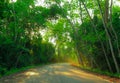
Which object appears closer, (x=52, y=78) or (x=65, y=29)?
(x=52, y=78)

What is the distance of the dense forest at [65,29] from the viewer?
87.8 feet

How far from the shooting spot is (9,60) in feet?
110

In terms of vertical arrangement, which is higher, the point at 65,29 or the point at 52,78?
the point at 65,29

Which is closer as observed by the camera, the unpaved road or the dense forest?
the unpaved road

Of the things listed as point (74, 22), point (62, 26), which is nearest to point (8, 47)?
point (74, 22)

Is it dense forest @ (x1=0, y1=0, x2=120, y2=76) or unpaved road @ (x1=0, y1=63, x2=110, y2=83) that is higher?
dense forest @ (x1=0, y1=0, x2=120, y2=76)

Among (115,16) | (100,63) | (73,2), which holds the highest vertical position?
(73,2)

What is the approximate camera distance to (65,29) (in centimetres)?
4759

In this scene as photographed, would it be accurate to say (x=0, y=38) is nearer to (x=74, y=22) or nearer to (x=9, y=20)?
(x=9, y=20)

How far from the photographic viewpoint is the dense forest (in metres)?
26.8

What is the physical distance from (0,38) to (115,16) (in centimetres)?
1355

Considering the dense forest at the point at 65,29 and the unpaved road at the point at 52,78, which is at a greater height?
the dense forest at the point at 65,29

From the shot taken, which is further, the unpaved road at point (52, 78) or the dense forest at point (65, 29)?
the dense forest at point (65, 29)

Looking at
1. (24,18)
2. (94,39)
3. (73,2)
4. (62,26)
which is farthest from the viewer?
(62,26)
